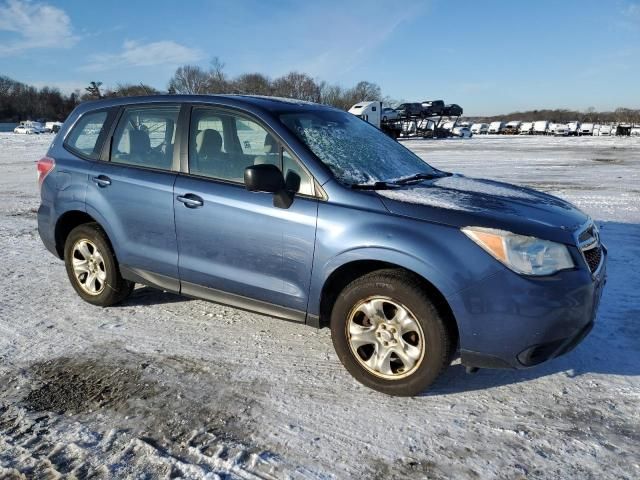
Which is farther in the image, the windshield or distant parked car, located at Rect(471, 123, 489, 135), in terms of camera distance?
distant parked car, located at Rect(471, 123, 489, 135)

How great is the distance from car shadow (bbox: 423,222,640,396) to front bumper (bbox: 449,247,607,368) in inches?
17.8

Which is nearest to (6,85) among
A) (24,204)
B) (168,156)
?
(24,204)

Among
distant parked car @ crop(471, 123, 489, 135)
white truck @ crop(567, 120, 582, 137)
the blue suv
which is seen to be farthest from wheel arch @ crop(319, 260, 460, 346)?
distant parked car @ crop(471, 123, 489, 135)

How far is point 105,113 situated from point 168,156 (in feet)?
3.28

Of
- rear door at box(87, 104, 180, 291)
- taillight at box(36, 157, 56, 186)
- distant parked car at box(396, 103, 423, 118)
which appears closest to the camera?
rear door at box(87, 104, 180, 291)

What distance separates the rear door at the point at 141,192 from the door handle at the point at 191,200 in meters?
0.12

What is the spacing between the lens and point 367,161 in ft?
12.3

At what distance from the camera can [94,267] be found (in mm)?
4469

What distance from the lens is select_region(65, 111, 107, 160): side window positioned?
4.41 meters

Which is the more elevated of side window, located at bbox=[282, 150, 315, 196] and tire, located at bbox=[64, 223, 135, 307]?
side window, located at bbox=[282, 150, 315, 196]

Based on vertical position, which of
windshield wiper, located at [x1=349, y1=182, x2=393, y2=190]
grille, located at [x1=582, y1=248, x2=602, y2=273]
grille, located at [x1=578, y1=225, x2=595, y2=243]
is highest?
windshield wiper, located at [x1=349, y1=182, x2=393, y2=190]

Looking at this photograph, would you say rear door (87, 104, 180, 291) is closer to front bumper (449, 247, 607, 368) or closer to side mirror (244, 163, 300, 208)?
side mirror (244, 163, 300, 208)

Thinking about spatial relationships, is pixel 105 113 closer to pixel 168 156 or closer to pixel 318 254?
pixel 168 156

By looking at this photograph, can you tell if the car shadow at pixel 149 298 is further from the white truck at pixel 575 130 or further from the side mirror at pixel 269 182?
the white truck at pixel 575 130
